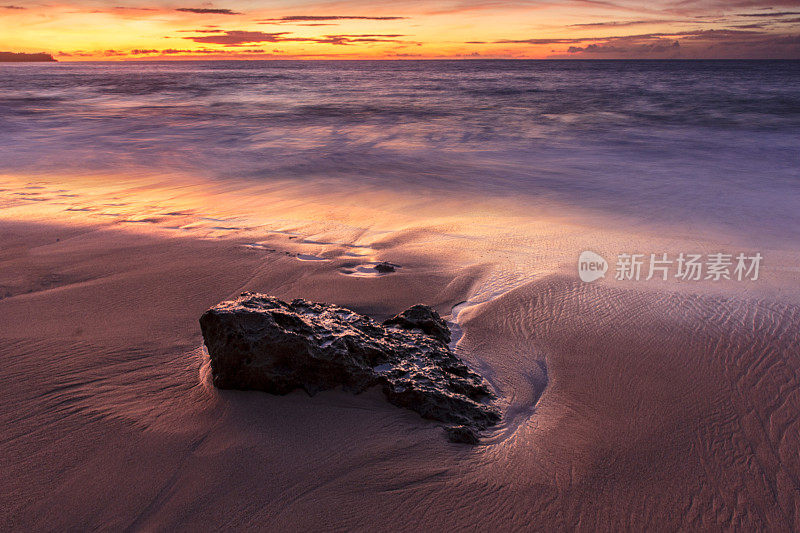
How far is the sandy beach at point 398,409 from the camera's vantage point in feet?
6.58

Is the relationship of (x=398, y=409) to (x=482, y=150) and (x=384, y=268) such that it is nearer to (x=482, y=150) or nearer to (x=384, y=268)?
(x=384, y=268)

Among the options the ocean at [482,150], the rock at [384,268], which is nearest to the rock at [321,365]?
the rock at [384,268]

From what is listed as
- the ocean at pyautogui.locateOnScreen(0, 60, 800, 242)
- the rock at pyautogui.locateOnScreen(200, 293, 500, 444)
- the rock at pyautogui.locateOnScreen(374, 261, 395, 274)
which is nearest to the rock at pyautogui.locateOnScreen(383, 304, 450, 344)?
the rock at pyautogui.locateOnScreen(200, 293, 500, 444)

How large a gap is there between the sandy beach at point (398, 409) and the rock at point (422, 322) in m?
0.16

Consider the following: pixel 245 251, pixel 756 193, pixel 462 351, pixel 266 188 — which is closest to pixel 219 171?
pixel 266 188

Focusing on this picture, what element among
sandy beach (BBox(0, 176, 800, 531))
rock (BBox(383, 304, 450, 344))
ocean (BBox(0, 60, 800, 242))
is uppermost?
ocean (BBox(0, 60, 800, 242))

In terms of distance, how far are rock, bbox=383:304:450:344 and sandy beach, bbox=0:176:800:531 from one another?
0.54ft

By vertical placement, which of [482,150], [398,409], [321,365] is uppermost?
[482,150]

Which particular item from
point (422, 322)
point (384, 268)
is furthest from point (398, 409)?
point (384, 268)

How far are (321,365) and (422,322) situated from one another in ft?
2.60

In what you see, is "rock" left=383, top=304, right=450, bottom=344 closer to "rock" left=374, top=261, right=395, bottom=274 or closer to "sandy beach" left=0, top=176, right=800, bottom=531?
"sandy beach" left=0, top=176, right=800, bottom=531

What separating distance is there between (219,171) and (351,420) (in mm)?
8235

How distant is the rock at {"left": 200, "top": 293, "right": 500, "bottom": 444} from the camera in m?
2.38

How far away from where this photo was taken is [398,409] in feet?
7.96
